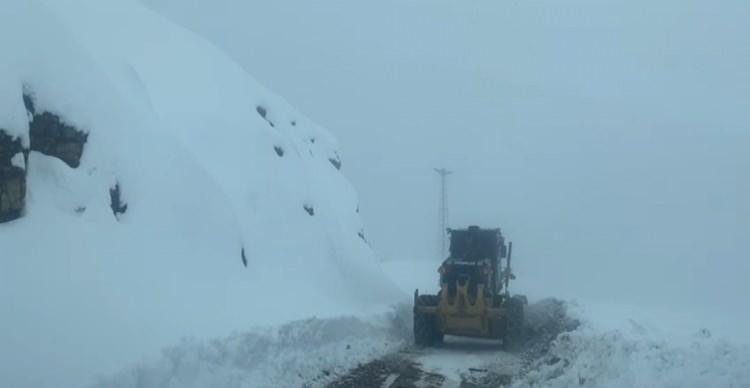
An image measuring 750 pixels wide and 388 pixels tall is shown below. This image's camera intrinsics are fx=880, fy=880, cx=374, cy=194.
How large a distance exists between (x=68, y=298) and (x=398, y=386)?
5.87m

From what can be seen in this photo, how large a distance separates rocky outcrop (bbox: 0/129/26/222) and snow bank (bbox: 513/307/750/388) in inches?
369

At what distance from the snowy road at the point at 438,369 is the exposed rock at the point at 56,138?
725 centimetres

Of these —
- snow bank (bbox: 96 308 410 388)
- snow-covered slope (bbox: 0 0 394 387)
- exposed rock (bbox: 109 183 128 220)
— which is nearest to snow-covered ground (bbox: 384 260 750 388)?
snow bank (bbox: 96 308 410 388)

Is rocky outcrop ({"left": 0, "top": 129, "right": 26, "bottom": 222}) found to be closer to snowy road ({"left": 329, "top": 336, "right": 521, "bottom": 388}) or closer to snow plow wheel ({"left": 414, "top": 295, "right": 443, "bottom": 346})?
snowy road ({"left": 329, "top": 336, "right": 521, "bottom": 388})

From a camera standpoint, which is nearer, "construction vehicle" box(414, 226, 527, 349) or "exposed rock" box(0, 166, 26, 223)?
"exposed rock" box(0, 166, 26, 223)

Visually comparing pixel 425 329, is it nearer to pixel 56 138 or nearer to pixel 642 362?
pixel 56 138

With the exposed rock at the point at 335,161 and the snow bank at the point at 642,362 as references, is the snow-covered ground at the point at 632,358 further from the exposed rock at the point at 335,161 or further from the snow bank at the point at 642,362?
the exposed rock at the point at 335,161

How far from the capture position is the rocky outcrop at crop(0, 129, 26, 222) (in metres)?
15.1

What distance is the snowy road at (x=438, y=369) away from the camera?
54.2 ft

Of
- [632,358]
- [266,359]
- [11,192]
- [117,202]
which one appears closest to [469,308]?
[266,359]

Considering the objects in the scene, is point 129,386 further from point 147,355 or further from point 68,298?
point 68,298

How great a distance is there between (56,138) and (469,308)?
12.1 m

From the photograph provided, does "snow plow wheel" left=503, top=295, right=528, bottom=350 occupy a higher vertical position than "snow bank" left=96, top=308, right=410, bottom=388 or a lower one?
higher

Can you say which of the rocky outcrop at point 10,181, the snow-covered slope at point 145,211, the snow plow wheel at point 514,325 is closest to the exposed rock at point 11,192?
the rocky outcrop at point 10,181
